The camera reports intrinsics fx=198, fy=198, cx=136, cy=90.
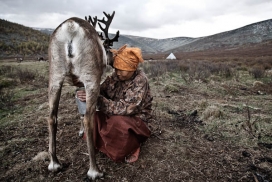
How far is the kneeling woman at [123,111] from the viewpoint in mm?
2566

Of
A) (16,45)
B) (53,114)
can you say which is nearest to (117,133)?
(53,114)

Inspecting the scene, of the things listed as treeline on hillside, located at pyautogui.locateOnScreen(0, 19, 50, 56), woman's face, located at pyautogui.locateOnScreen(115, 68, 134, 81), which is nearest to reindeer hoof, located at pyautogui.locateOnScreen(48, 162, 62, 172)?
woman's face, located at pyautogui.locateOnScreen(115, 68, 134, 81)

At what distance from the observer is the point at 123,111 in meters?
2.57

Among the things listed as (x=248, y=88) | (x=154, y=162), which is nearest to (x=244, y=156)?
(x=154, y=162)

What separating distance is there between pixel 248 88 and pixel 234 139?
5.16 m

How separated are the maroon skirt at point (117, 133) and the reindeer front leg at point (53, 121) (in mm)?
560

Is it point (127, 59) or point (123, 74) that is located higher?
point (127, 59)

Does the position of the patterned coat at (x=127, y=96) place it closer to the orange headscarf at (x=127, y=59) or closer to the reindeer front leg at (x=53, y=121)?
the orange headscarf at (x=127, y=59)

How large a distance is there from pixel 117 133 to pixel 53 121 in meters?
0.80

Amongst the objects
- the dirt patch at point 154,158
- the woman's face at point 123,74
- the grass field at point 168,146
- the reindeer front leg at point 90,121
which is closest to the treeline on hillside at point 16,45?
the grass field at point 168,146

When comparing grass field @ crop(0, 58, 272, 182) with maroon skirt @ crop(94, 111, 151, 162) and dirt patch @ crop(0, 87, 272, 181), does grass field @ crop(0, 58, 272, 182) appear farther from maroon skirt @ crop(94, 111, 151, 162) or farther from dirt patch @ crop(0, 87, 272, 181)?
maroon skirt @ crop(94, 111, 151, 162)

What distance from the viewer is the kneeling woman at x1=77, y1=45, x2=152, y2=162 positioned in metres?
2.57

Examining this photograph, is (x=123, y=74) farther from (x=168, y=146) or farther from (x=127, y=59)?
(x=168, y=146)

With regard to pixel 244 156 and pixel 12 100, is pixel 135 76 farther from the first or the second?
pixel 12 100
